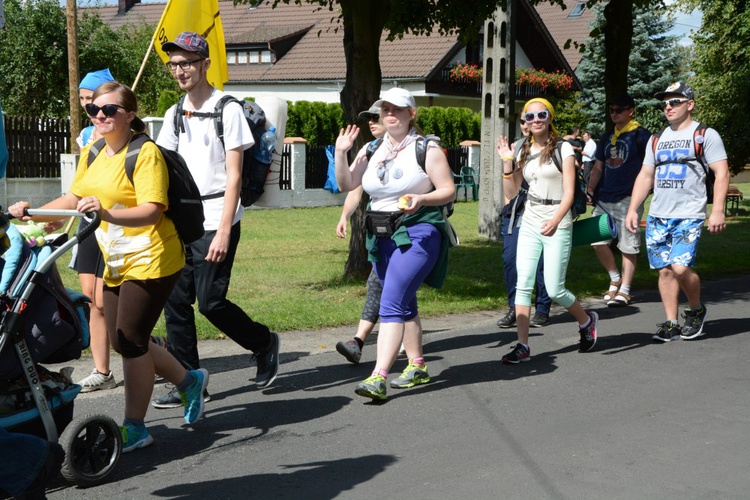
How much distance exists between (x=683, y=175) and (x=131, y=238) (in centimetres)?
482

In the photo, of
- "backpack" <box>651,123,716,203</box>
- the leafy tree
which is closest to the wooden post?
"backpack" <box>651,123,716,203</box>

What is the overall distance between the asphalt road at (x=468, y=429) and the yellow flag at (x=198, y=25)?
9.38 ft

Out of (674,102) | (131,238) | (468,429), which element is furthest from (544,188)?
(131,238)

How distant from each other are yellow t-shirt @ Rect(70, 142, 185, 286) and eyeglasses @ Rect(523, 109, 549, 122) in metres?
3.24

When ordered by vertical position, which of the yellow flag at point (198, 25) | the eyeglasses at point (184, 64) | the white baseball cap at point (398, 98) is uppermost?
the yellow flag at point (198, 25)

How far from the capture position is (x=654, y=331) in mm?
8672

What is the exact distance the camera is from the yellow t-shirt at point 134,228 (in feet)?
15.7

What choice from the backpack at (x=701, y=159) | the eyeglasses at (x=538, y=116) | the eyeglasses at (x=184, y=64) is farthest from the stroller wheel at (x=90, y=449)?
the backpack at (x=701, y=159)

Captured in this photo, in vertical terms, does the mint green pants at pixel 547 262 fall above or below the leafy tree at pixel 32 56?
below

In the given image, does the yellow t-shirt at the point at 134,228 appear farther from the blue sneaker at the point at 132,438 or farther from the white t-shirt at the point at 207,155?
the white t-shirt at the point at 207,155

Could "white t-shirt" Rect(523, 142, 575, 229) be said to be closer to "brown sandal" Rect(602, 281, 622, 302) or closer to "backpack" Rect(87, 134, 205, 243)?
"brown sandal" Rect(602, 281, 622, 302)

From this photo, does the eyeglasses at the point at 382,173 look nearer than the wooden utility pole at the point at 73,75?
Yes

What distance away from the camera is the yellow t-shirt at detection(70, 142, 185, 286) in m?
4.79

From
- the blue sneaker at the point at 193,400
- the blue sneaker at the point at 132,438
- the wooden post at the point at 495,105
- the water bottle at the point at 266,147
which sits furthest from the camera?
the wooden post at the point at 495,105
